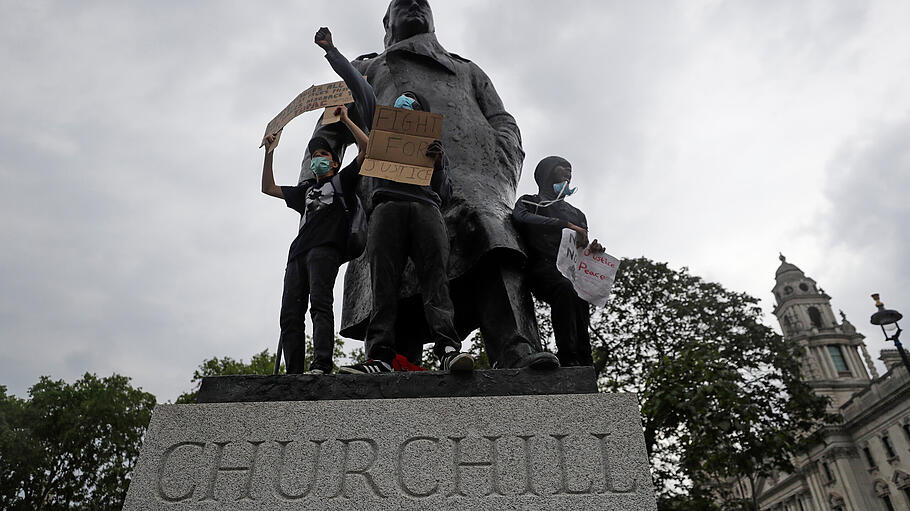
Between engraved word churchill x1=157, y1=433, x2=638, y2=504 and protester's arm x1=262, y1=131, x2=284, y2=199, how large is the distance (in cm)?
191

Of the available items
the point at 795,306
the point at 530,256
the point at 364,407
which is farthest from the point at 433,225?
the point at 795,306

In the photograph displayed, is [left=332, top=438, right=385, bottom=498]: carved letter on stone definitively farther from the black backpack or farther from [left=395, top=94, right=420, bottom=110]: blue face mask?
[left=395, top=94, right=420, bottom=110]: blue face mask

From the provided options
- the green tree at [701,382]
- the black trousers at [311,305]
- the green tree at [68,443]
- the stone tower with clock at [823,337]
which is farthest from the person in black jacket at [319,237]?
the stone tower with clock at [823,337]

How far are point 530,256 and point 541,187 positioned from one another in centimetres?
72

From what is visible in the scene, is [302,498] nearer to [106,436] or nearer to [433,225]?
[433,225]

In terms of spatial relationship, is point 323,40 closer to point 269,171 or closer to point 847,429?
point 269,171

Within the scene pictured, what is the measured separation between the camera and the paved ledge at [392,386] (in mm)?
2969

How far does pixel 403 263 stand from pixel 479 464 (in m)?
1.44

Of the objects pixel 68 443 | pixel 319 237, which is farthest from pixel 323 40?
pixel 68 443

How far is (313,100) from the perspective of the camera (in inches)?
159

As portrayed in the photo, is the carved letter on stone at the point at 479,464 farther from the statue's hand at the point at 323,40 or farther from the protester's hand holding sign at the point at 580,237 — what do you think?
the statue's hand at the point at 323,40

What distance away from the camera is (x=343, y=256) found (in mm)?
3785

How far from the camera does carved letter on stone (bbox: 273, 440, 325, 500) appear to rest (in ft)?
8.39

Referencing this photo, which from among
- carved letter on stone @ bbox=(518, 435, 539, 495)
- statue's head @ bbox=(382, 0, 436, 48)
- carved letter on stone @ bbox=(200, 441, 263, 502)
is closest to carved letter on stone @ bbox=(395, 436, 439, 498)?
carved letter on stone @ bbox=(518, 435, 539, 495)
